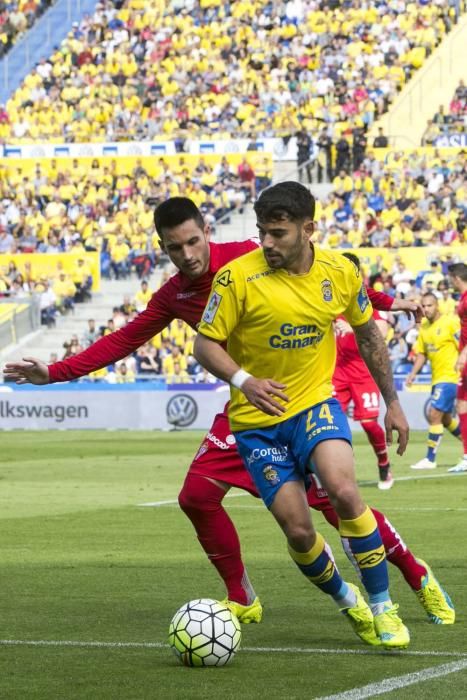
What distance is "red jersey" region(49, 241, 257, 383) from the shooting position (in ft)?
28.3

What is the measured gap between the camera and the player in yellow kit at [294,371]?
7.41 meters

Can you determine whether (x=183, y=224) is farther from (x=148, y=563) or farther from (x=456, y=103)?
(x=456, y=103)

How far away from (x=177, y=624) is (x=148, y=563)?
4116 millimetres

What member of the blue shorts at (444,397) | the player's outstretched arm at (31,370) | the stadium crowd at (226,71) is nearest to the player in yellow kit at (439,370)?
the blue shorts at (444,397)

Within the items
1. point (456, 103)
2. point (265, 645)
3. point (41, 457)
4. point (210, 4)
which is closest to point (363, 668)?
point (265, 645)

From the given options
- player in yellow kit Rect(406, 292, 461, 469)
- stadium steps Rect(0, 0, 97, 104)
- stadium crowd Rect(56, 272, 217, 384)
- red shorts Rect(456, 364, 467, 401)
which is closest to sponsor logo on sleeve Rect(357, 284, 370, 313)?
red shorts Rect(456, 364, 467, 401)

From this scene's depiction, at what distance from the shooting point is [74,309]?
3925 centimetres

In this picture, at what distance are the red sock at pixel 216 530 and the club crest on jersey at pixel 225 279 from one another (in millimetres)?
1521

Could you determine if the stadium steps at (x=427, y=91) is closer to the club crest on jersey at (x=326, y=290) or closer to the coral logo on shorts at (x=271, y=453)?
the club crest on jersey at (x=326, y=290)

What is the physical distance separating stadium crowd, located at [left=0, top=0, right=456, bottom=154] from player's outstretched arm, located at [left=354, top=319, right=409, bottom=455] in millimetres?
33318

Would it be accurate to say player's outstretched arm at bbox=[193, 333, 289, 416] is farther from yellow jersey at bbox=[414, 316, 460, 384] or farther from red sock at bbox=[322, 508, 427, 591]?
yellow jersey at bbox=[414, 316, 460, 384]

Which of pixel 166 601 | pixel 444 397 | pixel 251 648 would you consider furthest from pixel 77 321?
pixel 251 648

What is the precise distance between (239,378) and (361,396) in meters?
10.9

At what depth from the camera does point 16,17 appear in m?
54.4
